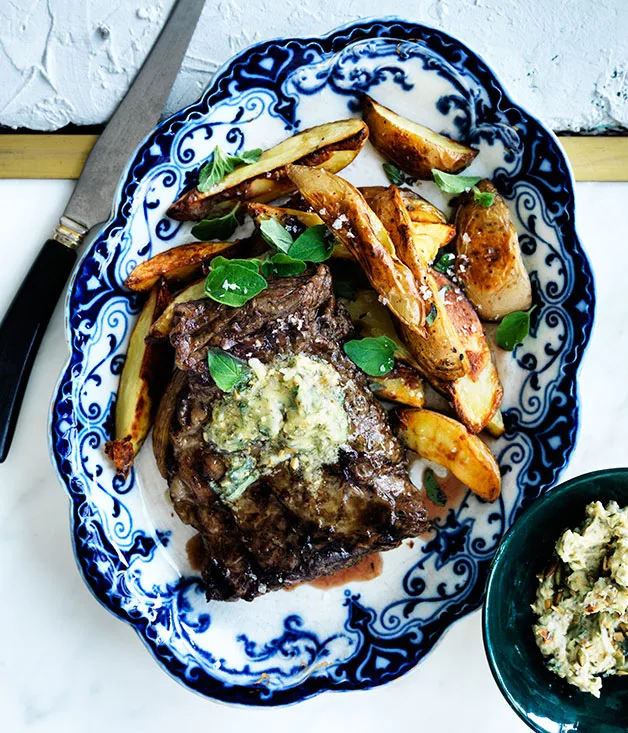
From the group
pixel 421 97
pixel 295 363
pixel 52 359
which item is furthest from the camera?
pixel 52 359

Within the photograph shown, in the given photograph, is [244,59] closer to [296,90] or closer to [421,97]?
[296,90]

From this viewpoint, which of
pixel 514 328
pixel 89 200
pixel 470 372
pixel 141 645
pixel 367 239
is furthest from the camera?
pixel 141 645

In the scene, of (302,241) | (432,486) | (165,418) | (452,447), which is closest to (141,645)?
(165,418)

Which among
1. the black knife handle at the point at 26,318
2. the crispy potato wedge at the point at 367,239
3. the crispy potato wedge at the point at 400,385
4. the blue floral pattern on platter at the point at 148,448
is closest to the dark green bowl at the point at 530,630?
the blue floral pattern on platter at the point at 148,448

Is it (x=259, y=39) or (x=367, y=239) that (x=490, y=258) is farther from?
(x=259, y=39)

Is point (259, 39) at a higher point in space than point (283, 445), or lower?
higher

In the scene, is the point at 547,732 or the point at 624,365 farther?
the point at 624,365

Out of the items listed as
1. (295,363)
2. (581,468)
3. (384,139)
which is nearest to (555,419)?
(581,468)
